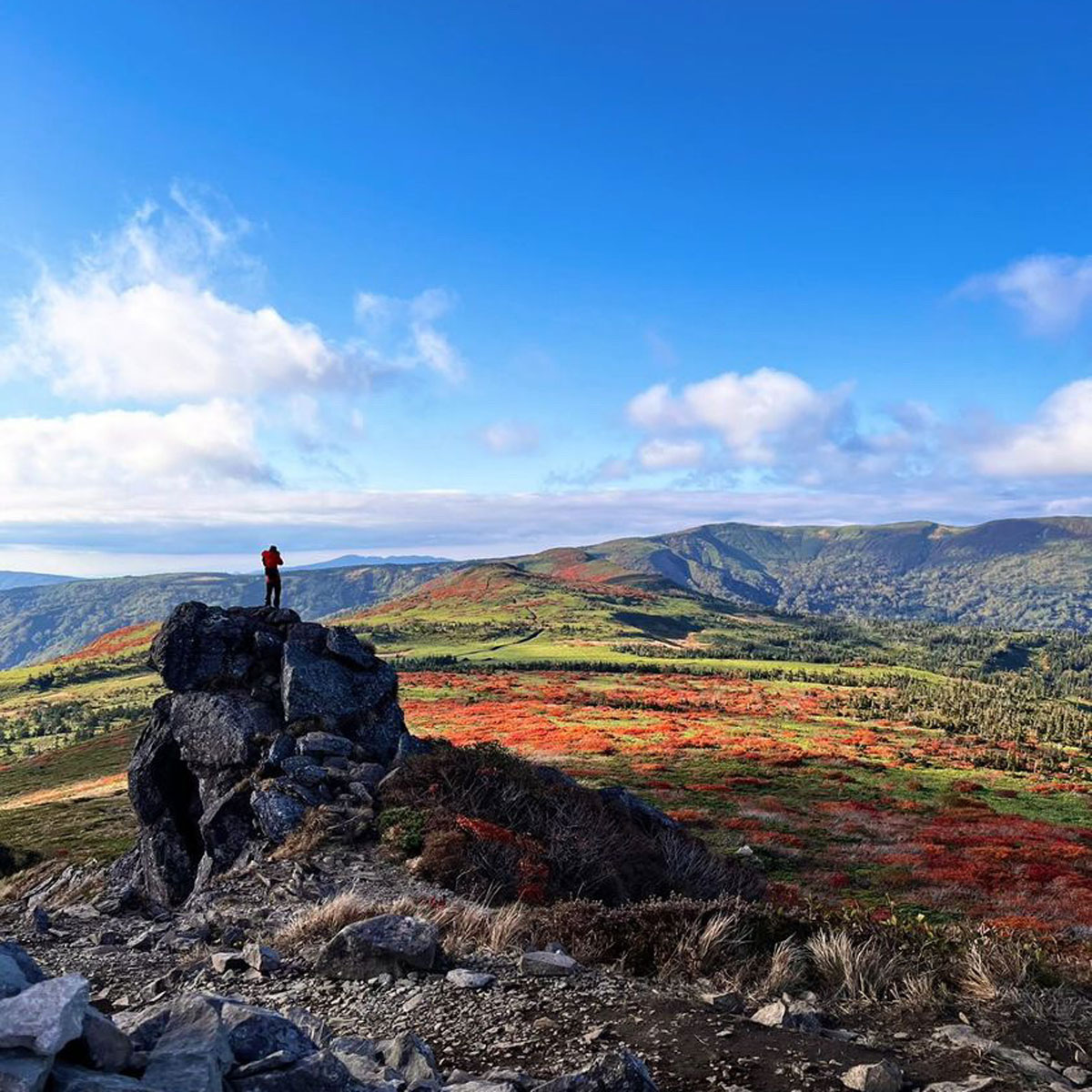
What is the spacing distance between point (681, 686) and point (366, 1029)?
5423 inches

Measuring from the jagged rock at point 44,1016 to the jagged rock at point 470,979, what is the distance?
6.29 metres

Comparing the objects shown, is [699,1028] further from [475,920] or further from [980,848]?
[980,848]

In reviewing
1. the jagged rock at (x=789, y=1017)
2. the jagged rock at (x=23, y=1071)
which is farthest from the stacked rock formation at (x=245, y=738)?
the jagged rock at (x=23, y=1071)

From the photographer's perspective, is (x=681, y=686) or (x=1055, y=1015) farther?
(x=681, y=686)


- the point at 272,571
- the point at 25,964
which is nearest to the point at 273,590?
the point at 272,571

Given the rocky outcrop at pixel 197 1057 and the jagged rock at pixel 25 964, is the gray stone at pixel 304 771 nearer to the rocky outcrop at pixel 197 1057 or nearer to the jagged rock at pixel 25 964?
the jagged rock at pixel 25 964

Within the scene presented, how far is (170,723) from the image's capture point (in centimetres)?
2952

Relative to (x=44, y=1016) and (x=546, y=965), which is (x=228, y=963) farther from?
(x=44, y=1016)

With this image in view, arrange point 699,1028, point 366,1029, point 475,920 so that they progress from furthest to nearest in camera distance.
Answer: point 475,920
point 366,1029
point 699,1028

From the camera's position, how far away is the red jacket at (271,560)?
3306 centimetres

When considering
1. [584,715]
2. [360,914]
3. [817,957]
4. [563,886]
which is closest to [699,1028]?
[817,957]

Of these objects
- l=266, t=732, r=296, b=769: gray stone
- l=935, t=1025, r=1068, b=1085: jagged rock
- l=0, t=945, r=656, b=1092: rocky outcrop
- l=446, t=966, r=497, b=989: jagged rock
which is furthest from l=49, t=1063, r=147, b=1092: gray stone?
l=266, t=732, r=296, b=769: gray stone

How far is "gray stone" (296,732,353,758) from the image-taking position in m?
26.2

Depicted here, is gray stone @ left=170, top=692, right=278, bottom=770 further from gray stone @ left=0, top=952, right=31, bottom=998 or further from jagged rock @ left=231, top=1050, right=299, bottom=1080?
jagged rock @ left=231, top=1050, right=299, bottom=1080
